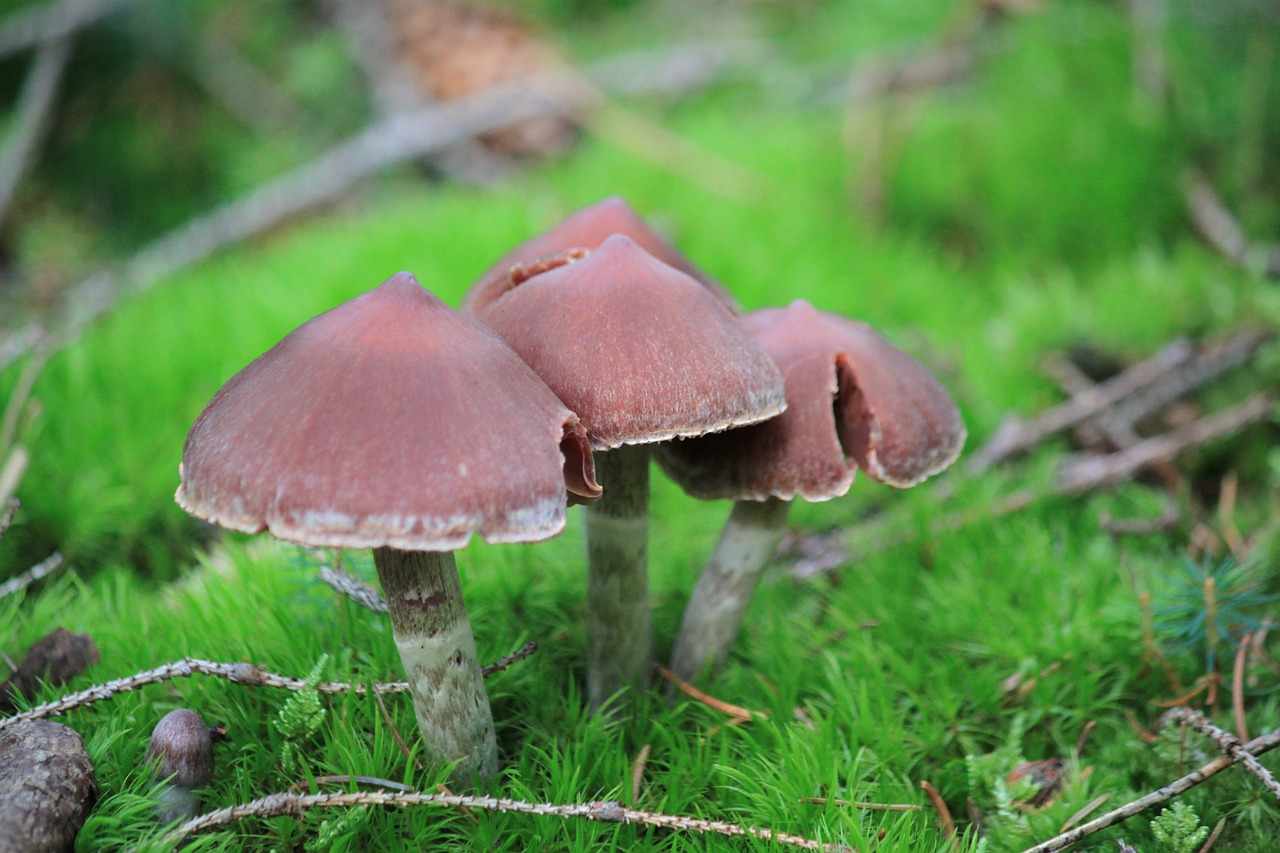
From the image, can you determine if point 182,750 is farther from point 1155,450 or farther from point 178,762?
point 1155,450

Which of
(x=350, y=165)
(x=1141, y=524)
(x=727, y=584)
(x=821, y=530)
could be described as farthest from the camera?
(x=350, y=165)

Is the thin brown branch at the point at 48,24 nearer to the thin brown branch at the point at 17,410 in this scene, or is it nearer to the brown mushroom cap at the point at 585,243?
the thin brown branch at the point at 17,410

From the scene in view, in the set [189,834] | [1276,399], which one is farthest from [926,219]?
[189,834]

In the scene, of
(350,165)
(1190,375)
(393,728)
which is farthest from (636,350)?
(350,165)

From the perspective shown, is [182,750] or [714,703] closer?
[182,750]

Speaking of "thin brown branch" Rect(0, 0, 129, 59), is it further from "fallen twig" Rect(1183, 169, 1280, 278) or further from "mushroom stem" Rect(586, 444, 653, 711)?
"fallen twig" Rect(1183, 169, 1280, 278)

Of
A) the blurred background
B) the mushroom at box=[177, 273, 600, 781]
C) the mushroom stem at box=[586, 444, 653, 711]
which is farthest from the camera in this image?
the blurred background

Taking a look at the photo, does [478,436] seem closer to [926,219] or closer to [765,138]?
[926,219]

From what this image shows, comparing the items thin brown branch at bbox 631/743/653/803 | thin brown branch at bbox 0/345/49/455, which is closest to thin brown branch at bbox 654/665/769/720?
thin brown branch at bbox 631/743/653/803
